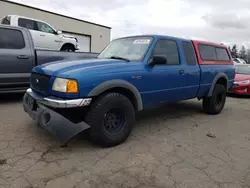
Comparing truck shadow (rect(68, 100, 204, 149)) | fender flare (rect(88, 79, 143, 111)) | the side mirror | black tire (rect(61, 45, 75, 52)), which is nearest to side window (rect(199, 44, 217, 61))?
truck shadow (rect(68, 100, 204, 149))

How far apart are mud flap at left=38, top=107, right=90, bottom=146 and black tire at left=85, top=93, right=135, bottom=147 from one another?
0.17 metres

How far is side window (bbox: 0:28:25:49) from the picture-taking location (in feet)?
17.2

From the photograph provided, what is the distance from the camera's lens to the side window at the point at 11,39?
17.2ft

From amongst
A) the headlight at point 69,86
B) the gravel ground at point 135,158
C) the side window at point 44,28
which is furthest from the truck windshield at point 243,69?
the headlight at point 69,86

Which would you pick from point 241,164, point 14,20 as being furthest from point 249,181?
point 14,20

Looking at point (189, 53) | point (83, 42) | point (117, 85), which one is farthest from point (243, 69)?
point (83, 42)

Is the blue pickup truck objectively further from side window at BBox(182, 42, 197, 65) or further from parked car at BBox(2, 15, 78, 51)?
parked car at BBox(2, 15, 78, 51)

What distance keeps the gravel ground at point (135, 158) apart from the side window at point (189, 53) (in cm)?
134

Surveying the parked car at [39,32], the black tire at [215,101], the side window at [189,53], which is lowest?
the black tire at [215,101]

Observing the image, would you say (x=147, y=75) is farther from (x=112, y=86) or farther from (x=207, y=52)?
(x=207, y=52)

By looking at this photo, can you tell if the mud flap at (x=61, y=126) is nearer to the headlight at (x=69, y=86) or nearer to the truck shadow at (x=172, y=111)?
the headlight at (x=69, y=86)

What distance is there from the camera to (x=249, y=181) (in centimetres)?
255

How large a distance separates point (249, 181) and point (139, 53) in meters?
2.45

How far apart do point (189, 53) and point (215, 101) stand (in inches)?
62.6
